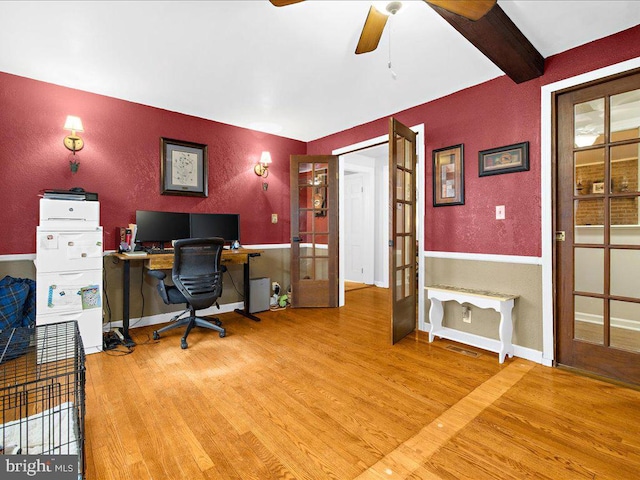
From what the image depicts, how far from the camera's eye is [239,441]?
1626 millimetres

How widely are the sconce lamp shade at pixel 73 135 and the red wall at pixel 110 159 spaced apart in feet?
0.27

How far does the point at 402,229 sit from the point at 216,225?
2134 mm

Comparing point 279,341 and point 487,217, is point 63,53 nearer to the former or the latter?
point 279,341

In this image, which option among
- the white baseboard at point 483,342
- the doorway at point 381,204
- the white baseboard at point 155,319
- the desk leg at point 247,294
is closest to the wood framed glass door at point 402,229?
the doorway at point 381,204

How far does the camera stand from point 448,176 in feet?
10.4

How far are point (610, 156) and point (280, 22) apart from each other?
2.48 m

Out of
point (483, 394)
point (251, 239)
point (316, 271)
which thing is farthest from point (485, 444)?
point (251, 239)

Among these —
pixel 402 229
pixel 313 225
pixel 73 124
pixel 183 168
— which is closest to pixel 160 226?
pixel 183 168

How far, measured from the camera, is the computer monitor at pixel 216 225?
3652mm

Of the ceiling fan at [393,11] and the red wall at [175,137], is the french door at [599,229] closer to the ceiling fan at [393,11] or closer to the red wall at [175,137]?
the red wall at [175,137]

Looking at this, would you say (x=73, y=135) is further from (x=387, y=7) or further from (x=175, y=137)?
(x=387, y=7)

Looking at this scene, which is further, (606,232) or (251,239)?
(251,239)

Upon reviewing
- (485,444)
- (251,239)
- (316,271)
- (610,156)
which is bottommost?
(485,444)

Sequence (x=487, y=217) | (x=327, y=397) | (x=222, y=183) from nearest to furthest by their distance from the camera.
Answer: (x=327, y=397)
(x=487, y=217)
(x=222, y=183)
